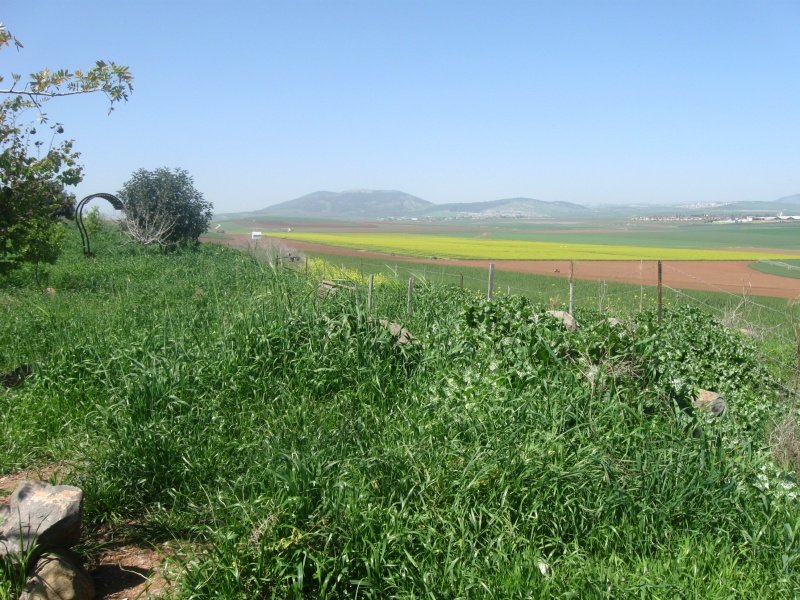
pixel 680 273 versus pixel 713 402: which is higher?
pixel 713 402

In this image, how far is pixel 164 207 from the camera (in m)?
28.2

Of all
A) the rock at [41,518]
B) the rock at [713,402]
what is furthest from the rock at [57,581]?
the rock at [713,402]

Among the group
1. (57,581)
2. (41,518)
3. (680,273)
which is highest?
(41,518)

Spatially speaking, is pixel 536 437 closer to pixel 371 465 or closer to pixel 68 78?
pixel 371 465

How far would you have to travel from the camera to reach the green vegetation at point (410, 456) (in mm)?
3375

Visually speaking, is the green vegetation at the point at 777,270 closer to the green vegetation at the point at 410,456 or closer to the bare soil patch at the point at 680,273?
the bare soil patch at the point at 680,273

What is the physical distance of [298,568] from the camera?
3.15 meters

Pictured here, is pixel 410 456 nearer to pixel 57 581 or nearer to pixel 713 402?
pixel 57 581

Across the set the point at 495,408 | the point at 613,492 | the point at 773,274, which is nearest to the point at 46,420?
the point at 495,408

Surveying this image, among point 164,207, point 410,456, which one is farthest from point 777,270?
point 410,456

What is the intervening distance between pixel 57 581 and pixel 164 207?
2692 cm

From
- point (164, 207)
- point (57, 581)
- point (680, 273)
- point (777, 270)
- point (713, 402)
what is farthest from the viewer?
point (777, 270)

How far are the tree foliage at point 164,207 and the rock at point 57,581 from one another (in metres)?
24.6

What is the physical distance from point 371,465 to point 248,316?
2916 mm
